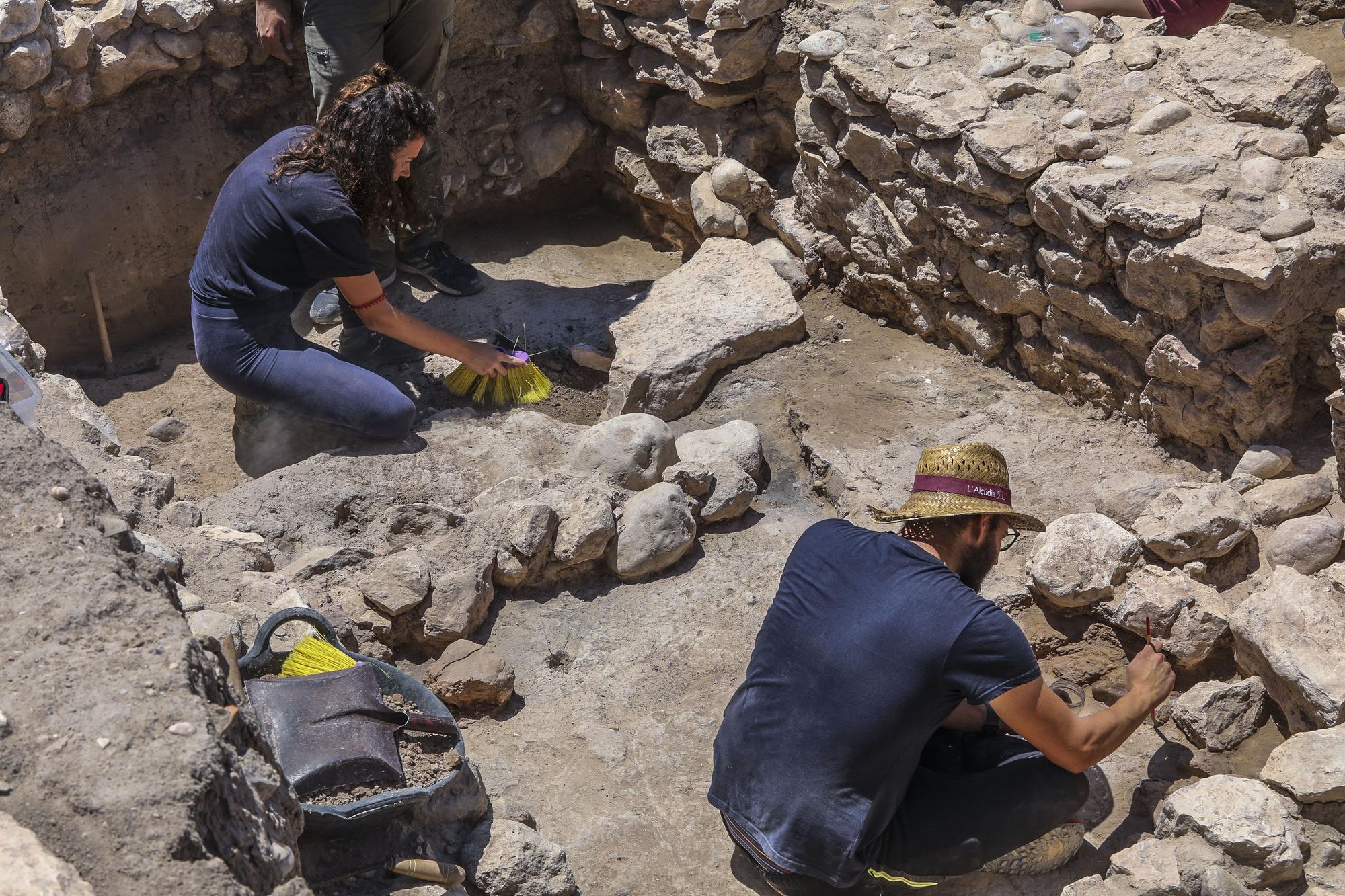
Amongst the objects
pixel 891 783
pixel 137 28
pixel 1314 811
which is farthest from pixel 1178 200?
pixel 137 28

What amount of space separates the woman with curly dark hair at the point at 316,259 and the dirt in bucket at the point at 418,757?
5.54 ft

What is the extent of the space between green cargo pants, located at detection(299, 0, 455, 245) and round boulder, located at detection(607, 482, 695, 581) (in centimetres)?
151

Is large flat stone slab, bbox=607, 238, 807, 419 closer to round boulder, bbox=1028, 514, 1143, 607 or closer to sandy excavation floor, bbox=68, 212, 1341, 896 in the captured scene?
sandy excavation floor, bbox=68, 212, 1341, 896

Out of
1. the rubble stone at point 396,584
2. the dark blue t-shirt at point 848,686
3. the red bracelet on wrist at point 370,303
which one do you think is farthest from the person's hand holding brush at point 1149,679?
the red bracelet on wrist at point 370,303

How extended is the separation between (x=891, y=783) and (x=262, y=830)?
1386 millimetres

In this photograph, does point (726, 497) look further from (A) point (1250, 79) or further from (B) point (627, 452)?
(A) point (1250, 79)

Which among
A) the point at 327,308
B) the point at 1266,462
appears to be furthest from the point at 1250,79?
the point at 327,308

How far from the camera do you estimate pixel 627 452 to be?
3.97 meters

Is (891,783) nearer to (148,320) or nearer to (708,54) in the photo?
(708,54)

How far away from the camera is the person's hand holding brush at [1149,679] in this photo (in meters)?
2.72

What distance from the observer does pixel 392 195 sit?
411 cm

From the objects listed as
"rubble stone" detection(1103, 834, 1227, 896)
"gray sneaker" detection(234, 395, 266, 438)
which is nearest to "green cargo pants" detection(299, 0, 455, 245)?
"gray sneaker" detection(234, 395, 266, 438)

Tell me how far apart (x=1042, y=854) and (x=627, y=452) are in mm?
1832

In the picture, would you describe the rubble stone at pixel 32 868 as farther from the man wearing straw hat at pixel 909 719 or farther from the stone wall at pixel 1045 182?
the stone wall at pixel 1045 182
